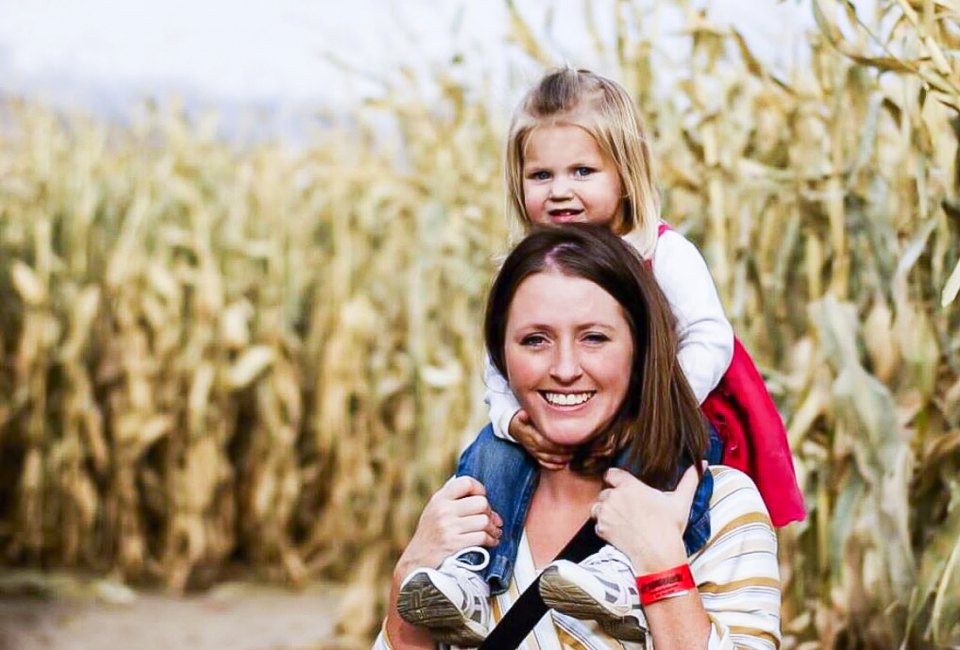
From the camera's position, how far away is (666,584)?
5.01ft

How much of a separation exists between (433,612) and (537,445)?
24 cm

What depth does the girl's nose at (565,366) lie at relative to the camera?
1.59 m

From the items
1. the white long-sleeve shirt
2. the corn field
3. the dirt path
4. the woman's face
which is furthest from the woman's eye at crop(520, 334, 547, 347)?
the dirt path

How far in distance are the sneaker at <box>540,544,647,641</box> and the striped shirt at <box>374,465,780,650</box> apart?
3cm

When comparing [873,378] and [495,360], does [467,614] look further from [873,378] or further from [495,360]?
[873,378]

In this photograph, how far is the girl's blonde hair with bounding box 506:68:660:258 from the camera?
1.86 meters

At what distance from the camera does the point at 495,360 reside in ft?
5.76

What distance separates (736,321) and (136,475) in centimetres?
358

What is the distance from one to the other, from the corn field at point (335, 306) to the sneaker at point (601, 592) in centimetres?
154

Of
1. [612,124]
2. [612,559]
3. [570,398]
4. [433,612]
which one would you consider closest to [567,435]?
[570,398]

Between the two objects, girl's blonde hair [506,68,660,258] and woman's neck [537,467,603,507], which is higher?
girl's blonde hair [506,68,660,258]

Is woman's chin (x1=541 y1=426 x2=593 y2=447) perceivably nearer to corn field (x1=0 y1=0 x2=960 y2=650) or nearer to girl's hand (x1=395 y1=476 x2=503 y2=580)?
girl's hand (x1=395 y1=476 x2=503 y2=580)

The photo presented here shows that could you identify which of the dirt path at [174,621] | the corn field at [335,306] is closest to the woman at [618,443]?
the corn field at [335,306]

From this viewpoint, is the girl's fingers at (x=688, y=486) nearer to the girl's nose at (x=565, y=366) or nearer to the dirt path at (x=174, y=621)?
the girl's nose at (x=565, y=366)
